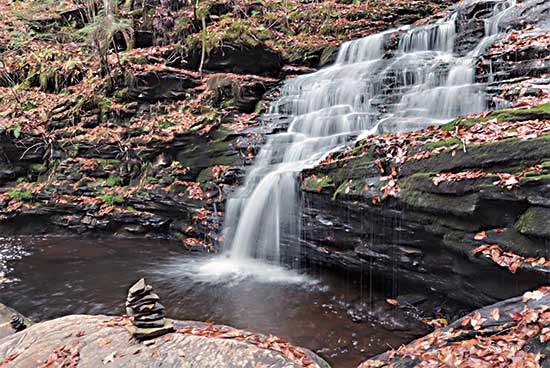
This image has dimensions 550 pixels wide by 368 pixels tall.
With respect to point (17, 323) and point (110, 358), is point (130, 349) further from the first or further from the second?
point (17, 323)

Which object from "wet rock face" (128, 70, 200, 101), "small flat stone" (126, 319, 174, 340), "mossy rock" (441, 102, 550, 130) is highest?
"wet rock face" (128, 70, 200, 101)

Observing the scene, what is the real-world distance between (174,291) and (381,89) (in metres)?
7.10

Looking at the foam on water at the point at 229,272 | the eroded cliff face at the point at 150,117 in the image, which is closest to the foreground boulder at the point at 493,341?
the foam on water at the point at 229,272

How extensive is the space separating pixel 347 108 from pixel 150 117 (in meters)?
6.38

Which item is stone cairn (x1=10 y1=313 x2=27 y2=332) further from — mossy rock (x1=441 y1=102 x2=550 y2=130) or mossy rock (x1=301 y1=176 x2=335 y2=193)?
mossy rock (x1=441 y1=102 x2=550 y2=130)

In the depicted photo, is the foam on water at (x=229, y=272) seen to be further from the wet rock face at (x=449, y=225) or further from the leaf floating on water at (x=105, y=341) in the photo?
the leaf floating on water at (x=105, y=341)

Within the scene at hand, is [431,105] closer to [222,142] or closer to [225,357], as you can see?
[222,142]

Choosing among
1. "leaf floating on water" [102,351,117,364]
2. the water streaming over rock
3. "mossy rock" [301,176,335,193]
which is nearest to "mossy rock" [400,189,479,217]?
"mossy rock" [301,176,335,193]

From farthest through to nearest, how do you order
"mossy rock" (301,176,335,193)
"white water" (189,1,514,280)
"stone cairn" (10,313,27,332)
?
"white water" (189,1,514,280) < "mossy rock" (301,176,335,193) < "stone cairn" (10,313,27,332)

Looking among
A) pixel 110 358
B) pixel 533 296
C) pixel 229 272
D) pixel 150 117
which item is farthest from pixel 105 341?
pixel 150 117

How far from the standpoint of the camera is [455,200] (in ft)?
14.9

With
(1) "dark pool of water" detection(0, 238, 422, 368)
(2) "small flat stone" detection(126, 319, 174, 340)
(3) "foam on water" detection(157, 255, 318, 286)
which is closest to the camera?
(2) "small flat stone" detection(126, 319, 174, 340)

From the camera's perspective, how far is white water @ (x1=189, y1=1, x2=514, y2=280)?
7.55m

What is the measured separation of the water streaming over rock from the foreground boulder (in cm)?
396
